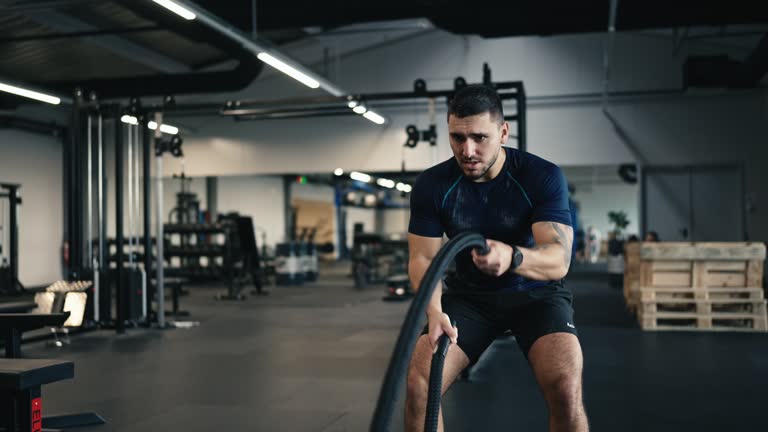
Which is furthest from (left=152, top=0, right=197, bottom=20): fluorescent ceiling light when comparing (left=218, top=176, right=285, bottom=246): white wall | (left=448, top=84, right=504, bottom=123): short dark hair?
(left=218, top=176, right=285, bottom=246): white wall

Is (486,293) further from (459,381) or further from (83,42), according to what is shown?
(83,42)

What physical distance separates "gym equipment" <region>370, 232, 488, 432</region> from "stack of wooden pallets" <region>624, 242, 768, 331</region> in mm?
5806

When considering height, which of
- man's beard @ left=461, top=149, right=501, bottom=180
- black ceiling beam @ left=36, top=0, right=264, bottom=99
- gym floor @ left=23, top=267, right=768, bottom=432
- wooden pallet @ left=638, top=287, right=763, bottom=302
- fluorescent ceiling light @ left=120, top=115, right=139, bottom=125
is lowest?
gym floor @ left=23, top=267, right=768, bottom=432

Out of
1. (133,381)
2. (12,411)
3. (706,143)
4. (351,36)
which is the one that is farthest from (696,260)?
(351,36)

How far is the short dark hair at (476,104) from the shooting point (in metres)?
2.08

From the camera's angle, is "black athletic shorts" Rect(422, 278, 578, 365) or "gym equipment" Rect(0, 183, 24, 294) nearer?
"black athletic shorts" Rect(422, 278, 578, 365)

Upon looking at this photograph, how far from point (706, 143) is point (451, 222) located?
1210cm

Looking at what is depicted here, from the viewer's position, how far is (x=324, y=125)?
14.6m

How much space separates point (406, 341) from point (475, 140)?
0.84 m

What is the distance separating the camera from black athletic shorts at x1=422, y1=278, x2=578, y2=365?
2.32 metres

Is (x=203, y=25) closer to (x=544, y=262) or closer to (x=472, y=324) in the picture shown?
(x=472, y=324)

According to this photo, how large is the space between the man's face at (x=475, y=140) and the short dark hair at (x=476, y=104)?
0.04 ft

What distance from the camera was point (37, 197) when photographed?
1354cm

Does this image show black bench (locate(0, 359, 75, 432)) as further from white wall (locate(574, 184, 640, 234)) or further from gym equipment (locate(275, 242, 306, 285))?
white wall (locate(574, 184, 640, 234))
